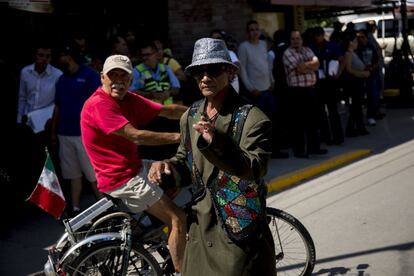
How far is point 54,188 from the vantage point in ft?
15.2

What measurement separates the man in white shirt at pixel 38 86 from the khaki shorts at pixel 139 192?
2934mm

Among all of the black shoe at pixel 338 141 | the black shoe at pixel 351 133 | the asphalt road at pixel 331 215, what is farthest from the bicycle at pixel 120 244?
the black shoe at pixel 351 133

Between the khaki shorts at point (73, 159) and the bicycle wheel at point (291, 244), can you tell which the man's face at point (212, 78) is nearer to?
the bicycle wheel at point (291, 244)

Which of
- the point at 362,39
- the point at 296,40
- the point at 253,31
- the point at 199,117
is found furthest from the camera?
the point at 362,39

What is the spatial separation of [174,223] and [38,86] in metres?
3.40

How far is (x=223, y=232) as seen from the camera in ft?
Result: 10.4

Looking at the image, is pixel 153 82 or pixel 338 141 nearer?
pixel 153 82

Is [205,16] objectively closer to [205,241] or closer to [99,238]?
[99,238]

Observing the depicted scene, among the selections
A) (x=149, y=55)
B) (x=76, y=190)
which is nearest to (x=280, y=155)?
(x=149, y=55)

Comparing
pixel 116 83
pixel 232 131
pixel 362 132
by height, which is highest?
pixel 116 83

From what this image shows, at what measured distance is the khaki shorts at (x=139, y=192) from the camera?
4484mm

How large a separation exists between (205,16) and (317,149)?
306cm

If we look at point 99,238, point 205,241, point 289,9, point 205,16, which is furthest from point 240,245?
point 289,9

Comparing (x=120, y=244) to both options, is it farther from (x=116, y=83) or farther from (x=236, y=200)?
(x=236, y=200)
